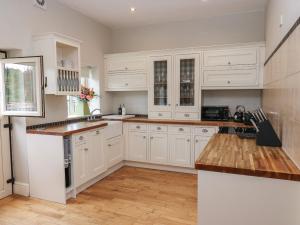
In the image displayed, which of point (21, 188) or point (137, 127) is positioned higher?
point (137, 127)

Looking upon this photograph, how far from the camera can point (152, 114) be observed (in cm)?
417

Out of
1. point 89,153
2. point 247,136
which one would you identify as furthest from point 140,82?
point 247,136

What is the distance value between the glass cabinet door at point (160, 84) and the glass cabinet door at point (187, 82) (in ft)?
0.68

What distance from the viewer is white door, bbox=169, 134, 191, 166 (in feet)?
12.4

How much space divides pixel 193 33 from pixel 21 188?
3872 mm

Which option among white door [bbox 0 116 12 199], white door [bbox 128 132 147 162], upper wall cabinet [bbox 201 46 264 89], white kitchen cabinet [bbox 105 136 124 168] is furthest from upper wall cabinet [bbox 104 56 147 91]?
white door [bbox 0 116 12 199]

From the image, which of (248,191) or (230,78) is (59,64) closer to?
(230,78)

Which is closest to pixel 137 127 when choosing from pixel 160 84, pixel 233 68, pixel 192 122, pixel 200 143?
pixel 160 84

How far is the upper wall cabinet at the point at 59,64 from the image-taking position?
2.94m

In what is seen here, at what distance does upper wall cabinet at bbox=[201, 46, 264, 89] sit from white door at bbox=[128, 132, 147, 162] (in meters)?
1.45

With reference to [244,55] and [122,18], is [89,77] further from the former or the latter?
[244,55]

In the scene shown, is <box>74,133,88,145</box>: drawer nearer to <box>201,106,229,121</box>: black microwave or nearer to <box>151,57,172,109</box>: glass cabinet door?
<box>151,57,172,109</box>: glass cabinet door

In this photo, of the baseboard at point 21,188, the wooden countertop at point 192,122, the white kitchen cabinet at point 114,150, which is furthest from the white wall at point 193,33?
the baseboard at point 21,188

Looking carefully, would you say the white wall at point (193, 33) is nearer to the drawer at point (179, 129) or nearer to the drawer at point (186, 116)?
the drawer at point (186, 116)
